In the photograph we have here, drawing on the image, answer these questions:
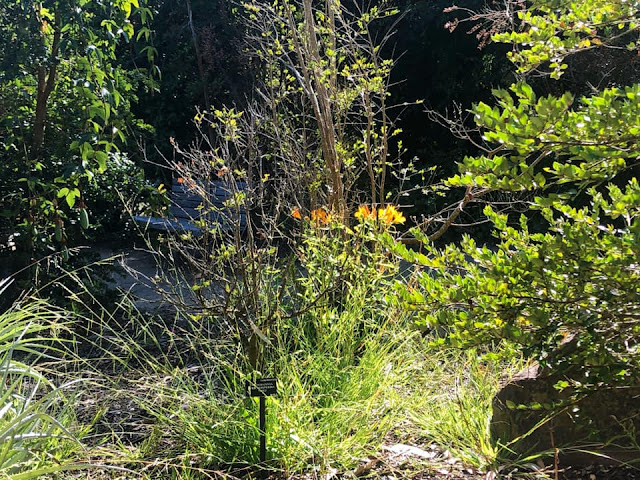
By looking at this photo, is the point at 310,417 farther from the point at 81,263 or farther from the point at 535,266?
the point at 81,263

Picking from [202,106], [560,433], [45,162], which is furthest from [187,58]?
[560,433]

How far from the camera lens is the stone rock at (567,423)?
7.41ft

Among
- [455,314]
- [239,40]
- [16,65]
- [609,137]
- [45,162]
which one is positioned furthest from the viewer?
[239,40]

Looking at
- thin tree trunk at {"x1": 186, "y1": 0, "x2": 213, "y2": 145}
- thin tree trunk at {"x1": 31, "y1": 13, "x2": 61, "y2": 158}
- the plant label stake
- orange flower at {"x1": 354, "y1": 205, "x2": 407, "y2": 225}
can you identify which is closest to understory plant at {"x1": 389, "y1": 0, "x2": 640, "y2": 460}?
the plant label stake

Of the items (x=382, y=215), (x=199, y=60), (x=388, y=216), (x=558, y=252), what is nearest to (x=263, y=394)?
(x=558, y=252)

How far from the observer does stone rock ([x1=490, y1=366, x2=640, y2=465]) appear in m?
2.26

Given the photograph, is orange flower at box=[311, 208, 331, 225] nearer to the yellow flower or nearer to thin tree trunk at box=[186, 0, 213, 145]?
the yellow flower

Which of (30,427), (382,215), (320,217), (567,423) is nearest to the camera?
(30,427)

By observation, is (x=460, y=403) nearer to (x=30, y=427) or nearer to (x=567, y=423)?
(x=567, y=423)

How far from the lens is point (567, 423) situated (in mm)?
2344

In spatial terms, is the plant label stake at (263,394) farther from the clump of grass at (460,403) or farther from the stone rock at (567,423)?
the stone rock at (567,423)

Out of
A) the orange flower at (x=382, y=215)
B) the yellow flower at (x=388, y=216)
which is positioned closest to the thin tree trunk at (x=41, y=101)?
the orange flower at (x=382, y=215)

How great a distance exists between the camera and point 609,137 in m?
1.62

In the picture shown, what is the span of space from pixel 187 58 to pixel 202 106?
75cm
